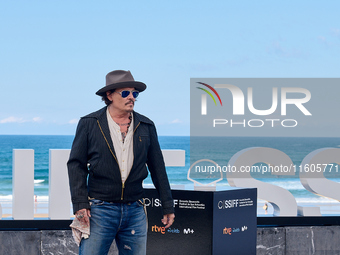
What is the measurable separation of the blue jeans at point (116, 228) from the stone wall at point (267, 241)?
8.70 ft

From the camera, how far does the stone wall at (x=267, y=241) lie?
5.68 m

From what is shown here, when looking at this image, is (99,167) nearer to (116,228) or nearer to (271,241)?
(116,228)

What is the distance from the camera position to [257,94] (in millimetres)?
42375

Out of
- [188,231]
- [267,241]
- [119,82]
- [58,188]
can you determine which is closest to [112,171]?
[119,82]

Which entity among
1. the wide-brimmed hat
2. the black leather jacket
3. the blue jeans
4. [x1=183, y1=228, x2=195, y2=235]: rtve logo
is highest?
the wide-brimmed hat

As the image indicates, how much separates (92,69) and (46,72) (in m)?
4.13

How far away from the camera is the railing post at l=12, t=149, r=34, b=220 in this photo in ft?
19.1

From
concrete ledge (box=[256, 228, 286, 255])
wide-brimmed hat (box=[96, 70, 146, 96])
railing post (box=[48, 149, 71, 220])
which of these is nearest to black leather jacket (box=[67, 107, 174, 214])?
wide-brimmed hat (box=[96, 70, 146, 96])

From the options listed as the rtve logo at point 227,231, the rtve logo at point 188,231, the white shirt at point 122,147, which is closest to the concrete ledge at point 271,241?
the rtve logo at point 227,231

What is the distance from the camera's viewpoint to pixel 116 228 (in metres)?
3.15

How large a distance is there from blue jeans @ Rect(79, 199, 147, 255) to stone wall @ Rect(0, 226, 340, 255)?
8.70 feet

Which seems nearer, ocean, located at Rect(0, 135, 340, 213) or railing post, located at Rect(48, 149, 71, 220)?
railing post, located at Rect(48, 149, 71, 220)

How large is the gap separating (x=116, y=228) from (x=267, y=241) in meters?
3.15

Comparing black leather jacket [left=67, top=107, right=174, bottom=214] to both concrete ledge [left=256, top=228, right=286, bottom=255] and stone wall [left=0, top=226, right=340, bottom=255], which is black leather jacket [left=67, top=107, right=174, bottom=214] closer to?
stone wall [left=0, top=226, right=340, bottom=255]
